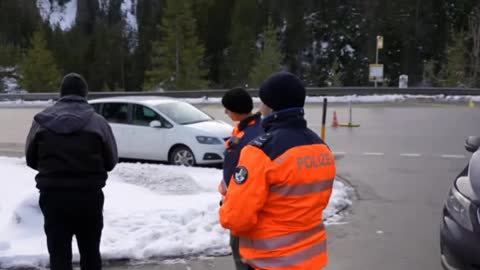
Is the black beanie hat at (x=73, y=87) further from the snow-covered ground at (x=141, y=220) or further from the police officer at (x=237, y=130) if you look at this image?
the snow-covered ground at (x=141, y=220)

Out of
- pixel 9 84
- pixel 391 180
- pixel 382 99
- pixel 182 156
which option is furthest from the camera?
pixel 9 84

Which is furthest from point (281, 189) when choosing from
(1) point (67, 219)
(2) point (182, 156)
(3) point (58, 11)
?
(3) point (58, 11)

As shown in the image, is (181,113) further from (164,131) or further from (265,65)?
(265,65)

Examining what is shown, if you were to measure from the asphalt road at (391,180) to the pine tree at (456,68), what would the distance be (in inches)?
1021

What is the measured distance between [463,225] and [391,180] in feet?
18.6

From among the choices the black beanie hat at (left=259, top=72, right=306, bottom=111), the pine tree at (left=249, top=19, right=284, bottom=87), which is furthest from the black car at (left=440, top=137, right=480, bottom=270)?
the pine tree at (left=249, top=19, right=284, bottom=87)

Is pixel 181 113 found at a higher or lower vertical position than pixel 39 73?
higher

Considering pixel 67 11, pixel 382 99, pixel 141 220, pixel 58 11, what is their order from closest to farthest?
pixel 141 220 → pixel 382 99 → pixel 67 11 → pixel 58 11

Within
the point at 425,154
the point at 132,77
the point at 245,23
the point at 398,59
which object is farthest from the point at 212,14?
the point at 425,154

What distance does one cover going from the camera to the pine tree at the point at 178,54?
188 ft

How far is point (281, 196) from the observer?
9.34ft

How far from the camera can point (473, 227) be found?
4.35 metres

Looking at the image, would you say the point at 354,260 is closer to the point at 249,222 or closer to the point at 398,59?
the point at 249,222

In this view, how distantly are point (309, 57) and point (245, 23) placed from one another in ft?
30.5
